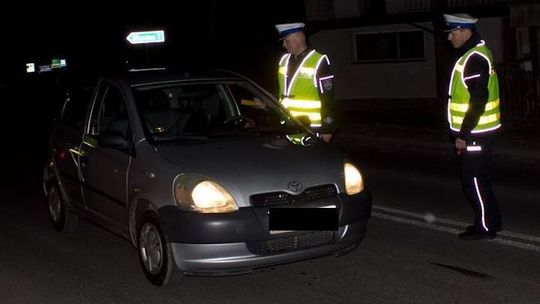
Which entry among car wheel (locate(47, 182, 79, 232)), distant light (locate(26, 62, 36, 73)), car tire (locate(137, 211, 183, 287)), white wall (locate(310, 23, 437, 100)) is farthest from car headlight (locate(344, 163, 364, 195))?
distant light (locate(26, 62, 36, 73))

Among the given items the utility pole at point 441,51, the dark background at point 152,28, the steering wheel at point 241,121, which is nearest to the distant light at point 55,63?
the dark background at point 152,28

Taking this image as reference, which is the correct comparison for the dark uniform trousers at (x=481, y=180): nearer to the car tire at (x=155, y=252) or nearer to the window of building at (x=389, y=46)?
the car tire at (x=155, y=252)

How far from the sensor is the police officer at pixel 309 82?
23.7 feet

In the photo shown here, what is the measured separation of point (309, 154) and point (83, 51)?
59588 millimetres

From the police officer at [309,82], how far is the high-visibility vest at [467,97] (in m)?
1.34

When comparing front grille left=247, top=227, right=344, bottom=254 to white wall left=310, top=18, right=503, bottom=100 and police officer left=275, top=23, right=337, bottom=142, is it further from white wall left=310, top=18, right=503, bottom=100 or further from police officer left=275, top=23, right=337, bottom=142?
white wall left=310, top=18, right=503, bottom=100

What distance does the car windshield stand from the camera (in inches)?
240

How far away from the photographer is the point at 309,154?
5582mm

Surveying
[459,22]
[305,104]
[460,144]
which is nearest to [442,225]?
[460,144]

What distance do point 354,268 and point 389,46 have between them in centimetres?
1757

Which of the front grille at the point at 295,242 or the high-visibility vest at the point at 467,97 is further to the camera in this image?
the high-visibility vest at the point at 467,97

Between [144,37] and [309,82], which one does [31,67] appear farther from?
[309,82]

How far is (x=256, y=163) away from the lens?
210 inches

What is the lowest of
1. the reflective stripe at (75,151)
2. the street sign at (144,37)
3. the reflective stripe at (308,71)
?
A: the reflective stripe at (75,151)
